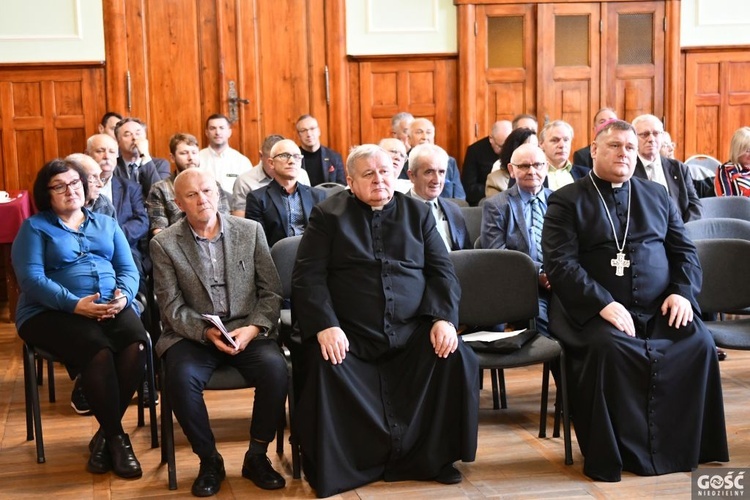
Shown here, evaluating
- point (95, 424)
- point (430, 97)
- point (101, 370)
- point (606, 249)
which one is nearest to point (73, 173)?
point (101, 370)

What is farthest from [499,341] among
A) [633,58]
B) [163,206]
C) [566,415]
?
[633,58]

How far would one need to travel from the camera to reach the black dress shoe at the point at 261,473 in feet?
12.1

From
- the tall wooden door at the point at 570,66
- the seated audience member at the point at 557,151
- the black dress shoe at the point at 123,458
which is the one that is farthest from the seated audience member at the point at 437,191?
the tall wooden door at the point at 570,66

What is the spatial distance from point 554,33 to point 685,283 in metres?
5.05

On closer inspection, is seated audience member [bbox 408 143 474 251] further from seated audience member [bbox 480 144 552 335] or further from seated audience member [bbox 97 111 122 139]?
seated audience member [bbox 97 111 122 139]

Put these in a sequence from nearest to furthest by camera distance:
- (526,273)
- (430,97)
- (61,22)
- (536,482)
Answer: (536,482)
(526,273)
(61,22)
(430,97)

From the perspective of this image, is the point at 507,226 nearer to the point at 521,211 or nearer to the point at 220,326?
the point at 521,211

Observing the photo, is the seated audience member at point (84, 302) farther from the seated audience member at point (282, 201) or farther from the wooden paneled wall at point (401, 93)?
the wooden paneled wall at point (401, 93)

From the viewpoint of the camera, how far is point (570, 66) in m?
8.65

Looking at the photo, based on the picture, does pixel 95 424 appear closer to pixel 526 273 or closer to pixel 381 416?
pixel 381 416

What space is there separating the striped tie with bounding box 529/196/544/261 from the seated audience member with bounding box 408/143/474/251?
0.35m

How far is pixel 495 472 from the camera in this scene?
A: 3816mm

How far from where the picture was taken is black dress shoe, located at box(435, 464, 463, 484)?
12.2ft

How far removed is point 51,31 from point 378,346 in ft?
17.3
